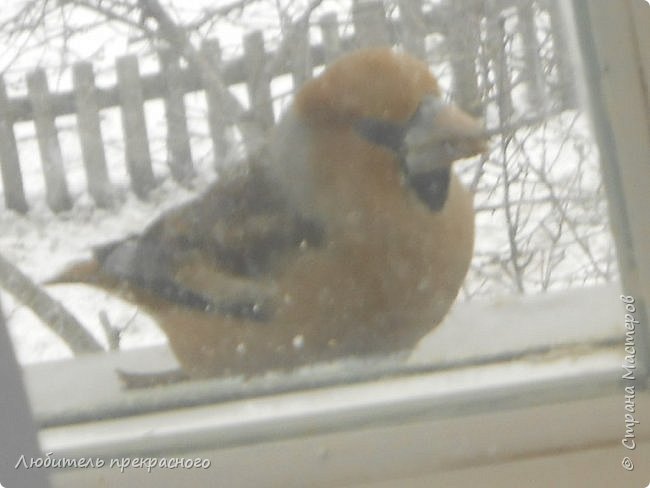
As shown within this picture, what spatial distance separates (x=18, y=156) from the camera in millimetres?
646

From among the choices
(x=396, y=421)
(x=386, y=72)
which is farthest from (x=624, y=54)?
(x=396, y=421)

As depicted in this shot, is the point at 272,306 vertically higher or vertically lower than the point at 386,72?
lower

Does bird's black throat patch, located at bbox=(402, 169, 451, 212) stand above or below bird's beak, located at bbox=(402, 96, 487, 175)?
below

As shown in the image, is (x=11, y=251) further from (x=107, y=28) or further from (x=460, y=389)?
(x=460, y=389)

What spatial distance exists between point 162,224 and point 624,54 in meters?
0.33

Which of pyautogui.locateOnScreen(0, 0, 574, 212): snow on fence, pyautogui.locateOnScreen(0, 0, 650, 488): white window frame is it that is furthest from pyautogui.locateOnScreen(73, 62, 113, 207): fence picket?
pyautogui.locateOnScreen(0, 0, 650, 488): white window frame

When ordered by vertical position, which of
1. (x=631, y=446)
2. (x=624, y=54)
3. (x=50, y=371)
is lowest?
(x=631, y=446)

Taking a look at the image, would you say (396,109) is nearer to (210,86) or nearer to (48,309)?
(210,86)

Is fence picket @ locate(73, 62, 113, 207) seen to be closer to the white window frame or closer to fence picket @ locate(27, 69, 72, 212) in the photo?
fence picket @ locate(27, 69, 72, 212)

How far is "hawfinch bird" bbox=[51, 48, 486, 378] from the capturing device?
2.07ft

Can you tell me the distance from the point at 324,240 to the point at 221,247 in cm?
7

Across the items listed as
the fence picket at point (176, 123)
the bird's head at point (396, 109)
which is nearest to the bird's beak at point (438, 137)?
the bird's head at point (396, 109)

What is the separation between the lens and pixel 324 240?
64 centimetres

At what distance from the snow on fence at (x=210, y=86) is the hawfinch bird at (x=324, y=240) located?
2cm
